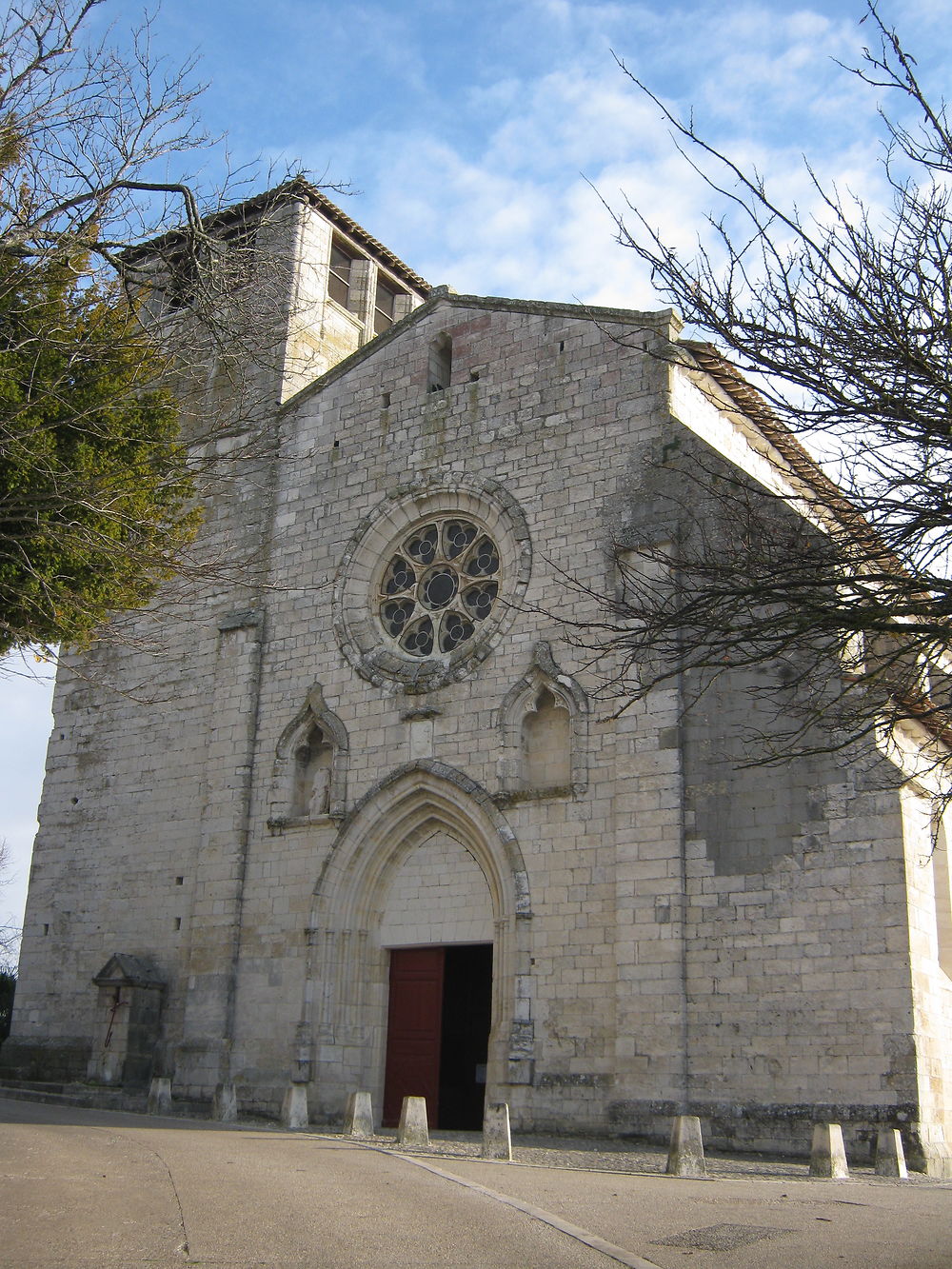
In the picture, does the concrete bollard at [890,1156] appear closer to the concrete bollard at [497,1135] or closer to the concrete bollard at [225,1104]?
the concrete bollard at [497,1135]

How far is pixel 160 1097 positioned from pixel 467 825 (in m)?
4.47

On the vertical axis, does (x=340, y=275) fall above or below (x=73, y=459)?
above

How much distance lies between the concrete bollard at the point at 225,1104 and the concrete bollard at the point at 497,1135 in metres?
4.08

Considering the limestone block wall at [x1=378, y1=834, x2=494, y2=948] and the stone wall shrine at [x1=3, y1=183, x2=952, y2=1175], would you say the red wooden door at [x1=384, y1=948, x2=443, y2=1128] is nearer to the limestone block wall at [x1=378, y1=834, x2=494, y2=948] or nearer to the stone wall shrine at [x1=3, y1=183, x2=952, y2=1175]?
the stone wall shrine at [x1=3, y1=183, x2=952, y2=1175]

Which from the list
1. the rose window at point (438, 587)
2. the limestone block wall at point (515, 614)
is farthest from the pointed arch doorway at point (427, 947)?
the rose window at point (438, 587)

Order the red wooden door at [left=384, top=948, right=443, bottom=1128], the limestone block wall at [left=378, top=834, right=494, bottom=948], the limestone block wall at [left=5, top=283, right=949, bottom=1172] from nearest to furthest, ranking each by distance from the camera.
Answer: the limestone block wall at [left=5, top=283, right=949, bottom=1172]
the limestone block wall at [left=378, top=834, right=494, bottom=948]
the red wooden door at [left=384, top=948, right=443, bottom=1128]

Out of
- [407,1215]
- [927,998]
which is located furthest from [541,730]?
[407,1215]

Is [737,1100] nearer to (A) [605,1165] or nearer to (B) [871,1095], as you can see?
(B) [871,1095]

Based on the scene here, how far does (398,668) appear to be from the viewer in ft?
51.1

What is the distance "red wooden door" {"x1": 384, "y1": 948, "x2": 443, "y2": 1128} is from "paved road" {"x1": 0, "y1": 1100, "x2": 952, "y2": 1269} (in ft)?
15.5

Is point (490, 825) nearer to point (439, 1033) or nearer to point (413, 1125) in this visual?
point (439, 1033)

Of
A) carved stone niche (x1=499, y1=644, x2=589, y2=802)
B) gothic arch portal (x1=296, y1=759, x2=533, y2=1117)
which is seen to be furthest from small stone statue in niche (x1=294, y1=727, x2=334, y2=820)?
carved stone niche (x1=499, y1=644, x2=589, y2=802)

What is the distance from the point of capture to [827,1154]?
10.0m

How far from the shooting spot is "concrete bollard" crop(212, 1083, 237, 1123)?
45.4 ft
